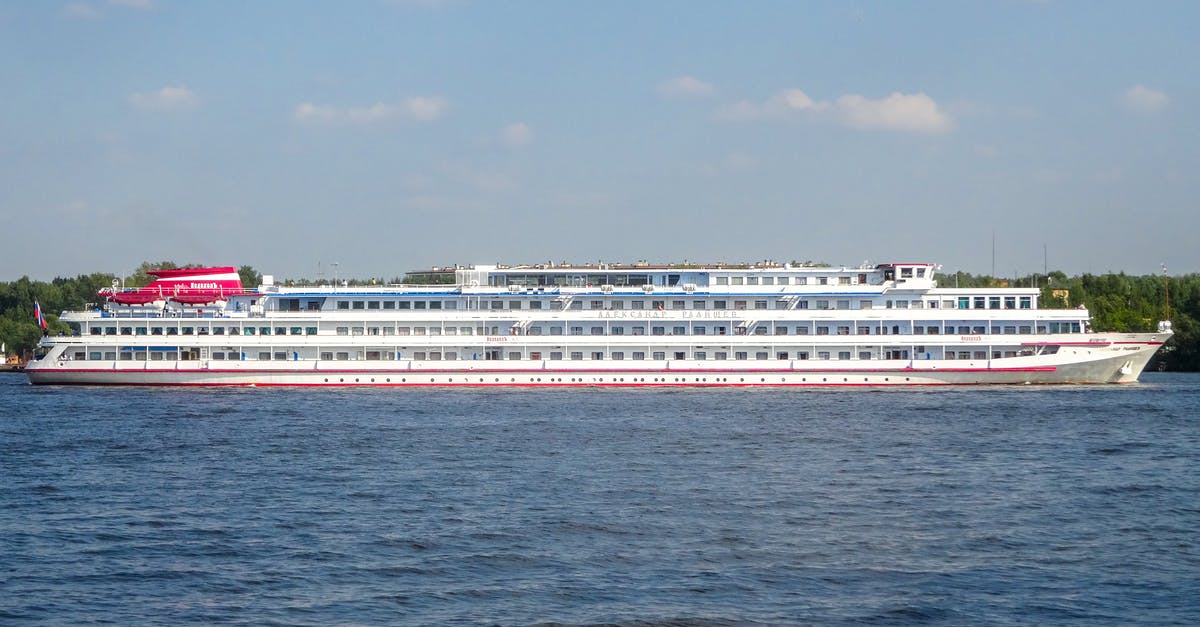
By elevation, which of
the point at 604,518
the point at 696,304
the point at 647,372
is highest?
the point at 696,304

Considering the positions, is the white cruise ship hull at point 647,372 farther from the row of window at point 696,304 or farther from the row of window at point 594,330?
the row of window at point 696,304

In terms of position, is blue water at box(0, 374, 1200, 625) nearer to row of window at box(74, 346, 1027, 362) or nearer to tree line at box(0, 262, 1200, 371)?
row of window at box(74, 346, 1027, 362)

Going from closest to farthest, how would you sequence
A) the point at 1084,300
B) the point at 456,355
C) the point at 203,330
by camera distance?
the point at 456,355, the point at 203,330, the point at 1084,300

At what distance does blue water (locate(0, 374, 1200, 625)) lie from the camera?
23953mm

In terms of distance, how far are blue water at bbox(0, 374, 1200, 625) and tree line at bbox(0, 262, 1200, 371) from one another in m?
42.4

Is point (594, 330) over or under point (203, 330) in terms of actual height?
under

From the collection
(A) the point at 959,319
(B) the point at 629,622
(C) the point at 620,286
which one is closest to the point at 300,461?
(B) the point at 629,622

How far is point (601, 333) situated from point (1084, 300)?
71.3 m

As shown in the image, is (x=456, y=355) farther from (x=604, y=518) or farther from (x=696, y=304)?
(x=604, y=518)

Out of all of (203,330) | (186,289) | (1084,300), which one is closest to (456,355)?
(203,330)

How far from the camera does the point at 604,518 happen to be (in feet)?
103

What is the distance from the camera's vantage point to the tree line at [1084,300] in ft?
363

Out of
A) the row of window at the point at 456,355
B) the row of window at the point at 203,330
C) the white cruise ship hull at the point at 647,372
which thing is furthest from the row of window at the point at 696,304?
the white cruise ship hull at the point at 647,372

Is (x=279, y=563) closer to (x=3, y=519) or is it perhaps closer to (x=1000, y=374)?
(x=3, y=519)
